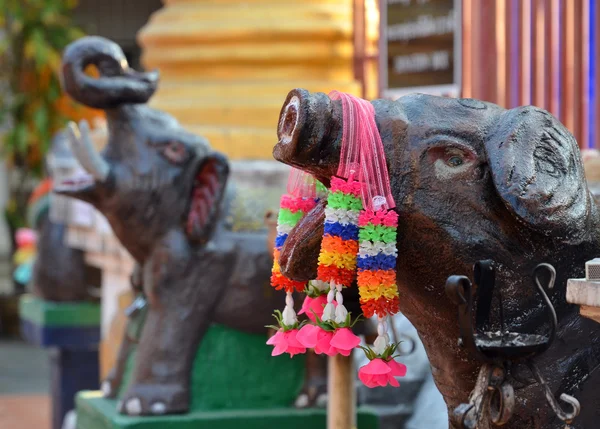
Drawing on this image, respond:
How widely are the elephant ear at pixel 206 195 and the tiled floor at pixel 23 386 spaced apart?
360cm

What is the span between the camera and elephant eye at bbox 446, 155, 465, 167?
2.26 meters

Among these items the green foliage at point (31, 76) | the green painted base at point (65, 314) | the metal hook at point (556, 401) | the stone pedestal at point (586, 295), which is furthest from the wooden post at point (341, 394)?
the green foliage at point (31, 76)

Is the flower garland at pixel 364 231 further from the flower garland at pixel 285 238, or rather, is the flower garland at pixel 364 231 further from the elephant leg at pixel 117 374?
the elephant leg at pixel 117 374

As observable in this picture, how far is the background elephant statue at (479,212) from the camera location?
7.17 feet

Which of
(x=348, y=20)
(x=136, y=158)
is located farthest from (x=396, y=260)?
(x=348, y=20)

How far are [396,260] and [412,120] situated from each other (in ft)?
0.91

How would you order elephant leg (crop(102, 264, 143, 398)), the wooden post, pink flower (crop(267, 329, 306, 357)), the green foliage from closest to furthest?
pink flower (crop(267, 329, 306, 357))
the wooden post
elephant leg (crop(102, 264, 143, 398))
the green foliage

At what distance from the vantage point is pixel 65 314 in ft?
18.8

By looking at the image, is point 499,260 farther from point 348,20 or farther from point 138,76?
point 348,20

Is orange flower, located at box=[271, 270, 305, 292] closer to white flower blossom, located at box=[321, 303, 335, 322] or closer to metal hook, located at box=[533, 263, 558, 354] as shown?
white flower blossom, located at box=[321, 303, 335, 322]

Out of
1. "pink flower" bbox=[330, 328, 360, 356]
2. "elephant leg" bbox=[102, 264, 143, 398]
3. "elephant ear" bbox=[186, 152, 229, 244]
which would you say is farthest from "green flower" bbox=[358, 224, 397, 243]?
"elephant leg" bbox=[102, 264, 143, 398]

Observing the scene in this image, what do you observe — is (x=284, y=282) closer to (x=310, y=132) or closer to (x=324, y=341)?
(x=324, y=341)

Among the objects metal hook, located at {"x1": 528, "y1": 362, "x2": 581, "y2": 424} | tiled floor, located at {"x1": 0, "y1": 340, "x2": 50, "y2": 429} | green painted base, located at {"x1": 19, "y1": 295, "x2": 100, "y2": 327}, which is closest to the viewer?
metal hook, located at {"x1": 528, "y1": 362, "x2": 581, "y2": 424}

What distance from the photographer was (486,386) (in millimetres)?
2172
